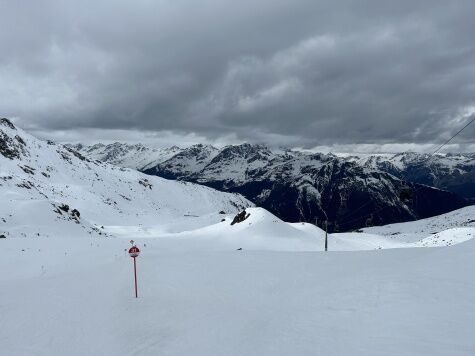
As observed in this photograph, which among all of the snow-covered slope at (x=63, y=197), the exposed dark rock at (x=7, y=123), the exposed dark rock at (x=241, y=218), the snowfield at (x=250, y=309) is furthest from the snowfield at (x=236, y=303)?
the exposed dark rock at (x=7, y=123)

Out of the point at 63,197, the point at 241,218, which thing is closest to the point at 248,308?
the point at 241,218

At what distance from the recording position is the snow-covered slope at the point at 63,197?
52.2 metres

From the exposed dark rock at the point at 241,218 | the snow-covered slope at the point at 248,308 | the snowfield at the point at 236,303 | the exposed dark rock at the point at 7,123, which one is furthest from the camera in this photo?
the exposed dark rock at the point at 7,123

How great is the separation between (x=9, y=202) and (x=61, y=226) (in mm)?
9147

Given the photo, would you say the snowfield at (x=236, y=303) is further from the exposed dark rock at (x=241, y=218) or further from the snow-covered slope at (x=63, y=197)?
the exposed dark rock at (x=241, y=218)

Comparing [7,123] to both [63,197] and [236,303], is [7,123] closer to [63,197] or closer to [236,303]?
[63,197]

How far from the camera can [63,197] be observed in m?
104

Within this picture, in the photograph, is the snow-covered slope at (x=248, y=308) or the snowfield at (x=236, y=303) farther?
the snowfield at (x=236, y=303)

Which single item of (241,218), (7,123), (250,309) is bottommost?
(250,309)

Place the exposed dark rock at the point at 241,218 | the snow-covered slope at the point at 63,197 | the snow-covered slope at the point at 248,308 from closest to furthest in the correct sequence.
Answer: the snow-covered slope at the point at 248,308 → the snow-covered slope at the point at 63,197 → the exposed dark rock at the point at 241,218

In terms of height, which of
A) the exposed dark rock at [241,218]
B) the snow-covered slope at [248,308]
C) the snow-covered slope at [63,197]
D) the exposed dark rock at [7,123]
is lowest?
the snow-covered slope at [248,308]

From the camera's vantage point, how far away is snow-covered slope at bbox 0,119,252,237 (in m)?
52.2

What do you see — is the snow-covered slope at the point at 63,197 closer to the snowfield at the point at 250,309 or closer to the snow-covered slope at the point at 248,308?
the snow-covered slope at the point at 248,308

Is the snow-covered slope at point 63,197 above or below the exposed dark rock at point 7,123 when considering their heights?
below
